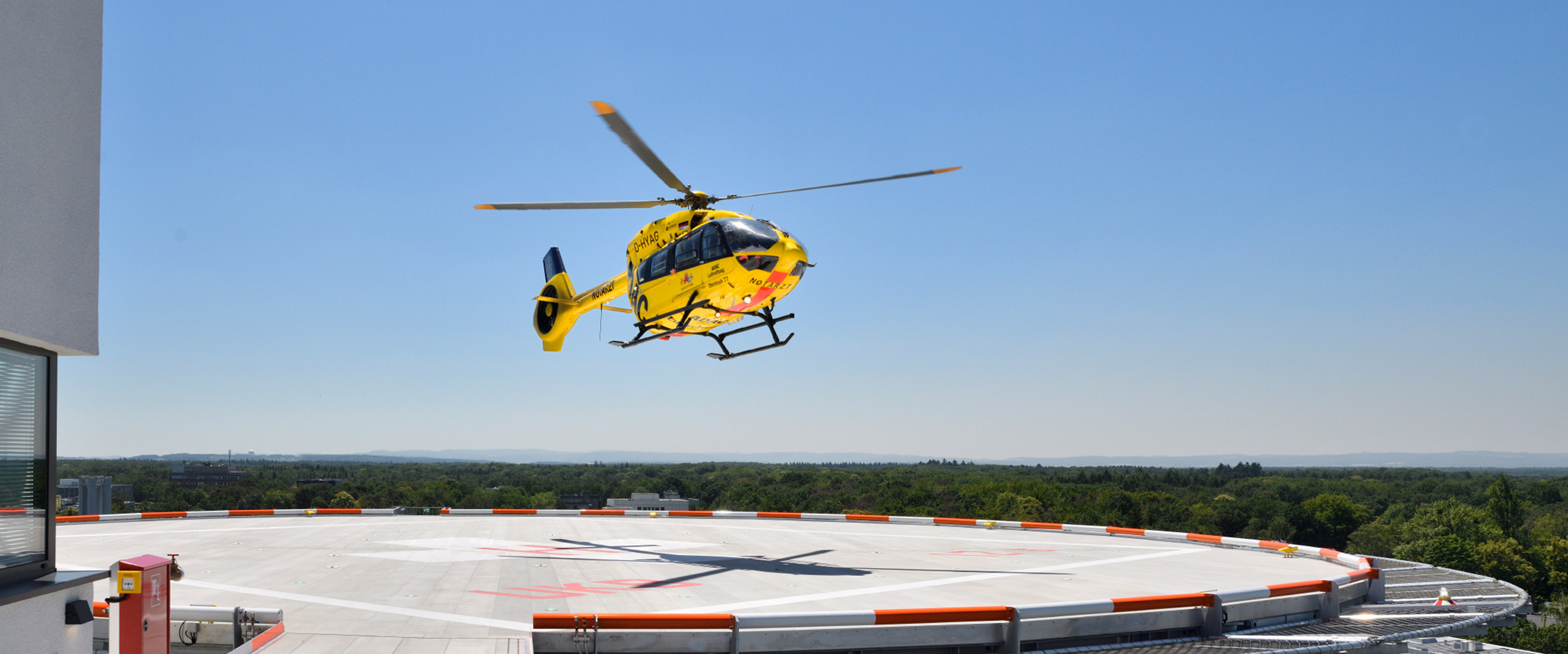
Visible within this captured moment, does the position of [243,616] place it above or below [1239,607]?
above

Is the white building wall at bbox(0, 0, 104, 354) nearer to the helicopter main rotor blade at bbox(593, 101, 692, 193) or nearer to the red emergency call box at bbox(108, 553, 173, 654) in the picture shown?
the red emergency call box at bbox(108, 553, 173, 654)

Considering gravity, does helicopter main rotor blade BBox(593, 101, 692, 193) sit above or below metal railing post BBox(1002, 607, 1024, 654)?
above

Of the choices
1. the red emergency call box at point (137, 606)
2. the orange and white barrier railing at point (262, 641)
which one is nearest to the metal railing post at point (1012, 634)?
the orange and white barrier railing at point (262, 641)

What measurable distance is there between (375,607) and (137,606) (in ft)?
19.3

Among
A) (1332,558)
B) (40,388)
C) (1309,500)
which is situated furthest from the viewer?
(1309,500)

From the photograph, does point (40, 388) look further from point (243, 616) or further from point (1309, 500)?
point (1309, 500)

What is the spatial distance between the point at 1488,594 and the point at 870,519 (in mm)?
22436

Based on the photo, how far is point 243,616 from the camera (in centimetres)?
1194

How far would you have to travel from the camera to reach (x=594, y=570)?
821 inches

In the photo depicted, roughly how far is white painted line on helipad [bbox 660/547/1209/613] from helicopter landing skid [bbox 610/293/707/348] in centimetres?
854

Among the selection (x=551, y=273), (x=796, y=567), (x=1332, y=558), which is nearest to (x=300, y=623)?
(x=796, y=567)

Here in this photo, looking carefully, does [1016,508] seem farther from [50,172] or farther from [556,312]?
[50,172]

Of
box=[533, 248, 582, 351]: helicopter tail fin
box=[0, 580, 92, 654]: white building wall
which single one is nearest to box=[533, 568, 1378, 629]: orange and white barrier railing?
box=[0, 580, 92, 654]: white building wall

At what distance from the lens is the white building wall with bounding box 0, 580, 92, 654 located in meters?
7.85
